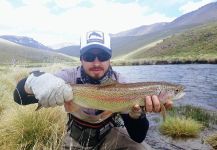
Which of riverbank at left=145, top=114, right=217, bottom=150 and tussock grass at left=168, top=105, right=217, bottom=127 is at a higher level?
tussock grass at left=168, top=105, right=217, bottom=127

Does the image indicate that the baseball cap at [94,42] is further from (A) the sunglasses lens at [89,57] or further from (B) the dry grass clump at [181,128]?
(B) the dry grass clump at [181,128]

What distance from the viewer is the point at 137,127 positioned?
16.4 feet

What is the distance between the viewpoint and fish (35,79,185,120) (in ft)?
13.9

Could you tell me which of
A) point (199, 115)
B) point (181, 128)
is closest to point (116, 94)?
point (181, 128)

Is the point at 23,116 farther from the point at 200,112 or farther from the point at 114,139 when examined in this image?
the point at 200,112

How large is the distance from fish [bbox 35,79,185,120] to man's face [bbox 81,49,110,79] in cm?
74

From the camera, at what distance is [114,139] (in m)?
5.19

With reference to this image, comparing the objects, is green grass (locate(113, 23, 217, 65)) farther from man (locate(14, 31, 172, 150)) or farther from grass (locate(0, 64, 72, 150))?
man (locate(14, 31, 172, 150))

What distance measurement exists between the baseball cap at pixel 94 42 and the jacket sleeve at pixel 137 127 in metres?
0.96

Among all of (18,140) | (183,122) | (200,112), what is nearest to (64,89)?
(18,140)

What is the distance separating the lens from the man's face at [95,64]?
500 cm

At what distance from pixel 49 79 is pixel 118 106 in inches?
33.4

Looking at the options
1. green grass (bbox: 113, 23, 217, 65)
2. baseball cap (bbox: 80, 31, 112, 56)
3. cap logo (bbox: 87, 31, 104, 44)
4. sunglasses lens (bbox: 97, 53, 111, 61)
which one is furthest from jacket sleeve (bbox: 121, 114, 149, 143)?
green grass (bbox: 113, 23, 217, 65)

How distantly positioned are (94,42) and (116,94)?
1.08 metres
